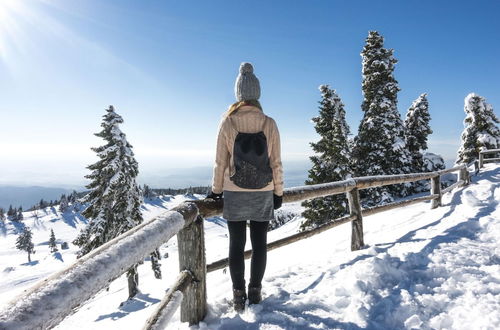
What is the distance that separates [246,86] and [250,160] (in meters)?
0.80

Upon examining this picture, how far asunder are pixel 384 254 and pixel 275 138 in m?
2.82

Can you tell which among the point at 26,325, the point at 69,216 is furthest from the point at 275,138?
the point at 69,216

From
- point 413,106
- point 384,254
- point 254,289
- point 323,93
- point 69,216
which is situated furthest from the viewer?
point 69,216

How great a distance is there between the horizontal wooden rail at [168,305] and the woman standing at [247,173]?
582 mm

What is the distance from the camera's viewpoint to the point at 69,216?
174m

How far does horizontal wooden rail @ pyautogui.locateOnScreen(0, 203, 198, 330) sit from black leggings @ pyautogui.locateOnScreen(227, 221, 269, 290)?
120 cm

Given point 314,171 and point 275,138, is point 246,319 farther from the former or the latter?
point 314,171

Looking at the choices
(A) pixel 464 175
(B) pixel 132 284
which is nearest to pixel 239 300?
(A) pixel 464 175

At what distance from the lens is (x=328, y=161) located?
21.5 metres

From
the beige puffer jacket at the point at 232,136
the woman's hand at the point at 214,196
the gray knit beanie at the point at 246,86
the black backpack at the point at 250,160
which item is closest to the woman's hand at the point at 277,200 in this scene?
the beige puffer jacket at the point at 232,136

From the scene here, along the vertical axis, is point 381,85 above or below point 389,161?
above

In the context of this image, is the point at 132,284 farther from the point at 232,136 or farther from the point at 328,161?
the point at 232,136

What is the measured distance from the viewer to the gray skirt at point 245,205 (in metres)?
3.15

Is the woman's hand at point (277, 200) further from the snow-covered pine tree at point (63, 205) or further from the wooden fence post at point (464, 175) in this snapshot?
the snow-covered pine tree at point (63, 205)
